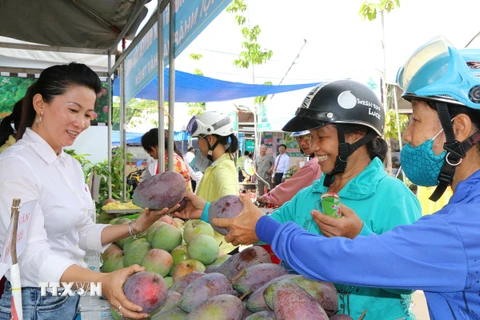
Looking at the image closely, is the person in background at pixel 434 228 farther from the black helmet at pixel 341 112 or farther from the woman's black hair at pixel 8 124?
the woman's black hair at pixel 8 124

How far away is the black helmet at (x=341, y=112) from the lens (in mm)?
2332

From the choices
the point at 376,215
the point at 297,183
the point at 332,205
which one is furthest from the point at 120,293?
the point at 297,183

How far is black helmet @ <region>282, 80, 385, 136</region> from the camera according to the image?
7.65 feet

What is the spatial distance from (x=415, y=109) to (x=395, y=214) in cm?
60

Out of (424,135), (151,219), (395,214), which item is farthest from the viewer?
(151,219)

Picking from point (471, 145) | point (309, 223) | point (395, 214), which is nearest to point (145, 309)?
point (309, 223)

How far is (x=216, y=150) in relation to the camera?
4316mm

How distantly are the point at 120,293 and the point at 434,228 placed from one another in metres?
1.14

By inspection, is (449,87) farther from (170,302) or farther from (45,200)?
(45,200)

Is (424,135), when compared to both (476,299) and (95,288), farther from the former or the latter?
(95,288)

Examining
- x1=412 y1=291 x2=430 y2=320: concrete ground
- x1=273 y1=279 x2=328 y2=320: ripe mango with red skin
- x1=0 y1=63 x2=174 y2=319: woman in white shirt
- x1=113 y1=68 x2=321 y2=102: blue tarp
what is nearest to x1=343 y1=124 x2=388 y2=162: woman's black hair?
x1=273 y1=279 x2=328 y2=320: ripe mango with red skin

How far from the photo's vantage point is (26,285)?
2.03m

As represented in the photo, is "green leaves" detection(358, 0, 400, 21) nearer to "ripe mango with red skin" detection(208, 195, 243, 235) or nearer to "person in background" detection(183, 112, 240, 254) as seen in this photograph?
"person in background" detection(183, 112, 240, 254)

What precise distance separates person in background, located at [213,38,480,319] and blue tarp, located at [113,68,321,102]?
742 centimetres
